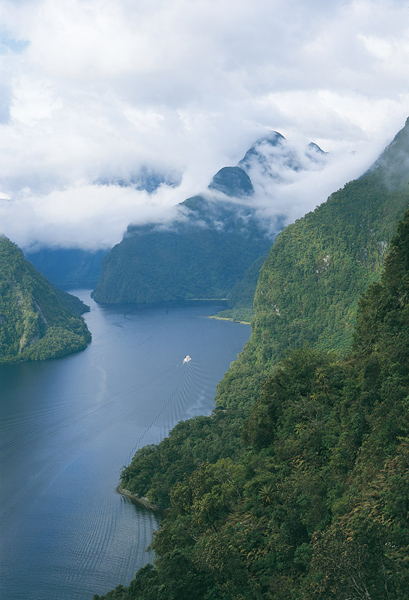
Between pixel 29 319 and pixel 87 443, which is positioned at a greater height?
pixel 29 319

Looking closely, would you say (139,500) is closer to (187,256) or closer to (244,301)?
(244,301)

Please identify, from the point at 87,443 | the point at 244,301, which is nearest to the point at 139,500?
the point at 87,443

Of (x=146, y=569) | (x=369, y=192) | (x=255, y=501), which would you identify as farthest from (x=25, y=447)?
(x=369, y=192)

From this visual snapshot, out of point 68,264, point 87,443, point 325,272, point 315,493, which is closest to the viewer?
point 315,493

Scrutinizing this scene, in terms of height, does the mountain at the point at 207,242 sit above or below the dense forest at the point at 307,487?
above

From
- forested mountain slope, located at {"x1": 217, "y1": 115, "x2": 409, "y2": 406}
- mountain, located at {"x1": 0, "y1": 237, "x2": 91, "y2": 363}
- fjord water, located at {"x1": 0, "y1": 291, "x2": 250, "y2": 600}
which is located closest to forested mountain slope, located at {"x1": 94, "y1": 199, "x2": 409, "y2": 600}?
fjord water, located at {"x1": 0, "y1": 291, "x2": 250, "y2": 600}

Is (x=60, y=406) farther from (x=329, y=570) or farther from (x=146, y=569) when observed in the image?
(x=329, y=570)

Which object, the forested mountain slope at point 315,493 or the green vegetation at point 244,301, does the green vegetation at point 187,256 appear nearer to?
the green vegetation at point 244,301

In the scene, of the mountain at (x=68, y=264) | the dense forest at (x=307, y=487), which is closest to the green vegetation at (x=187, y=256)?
the mountain at (x=68, y=264)
